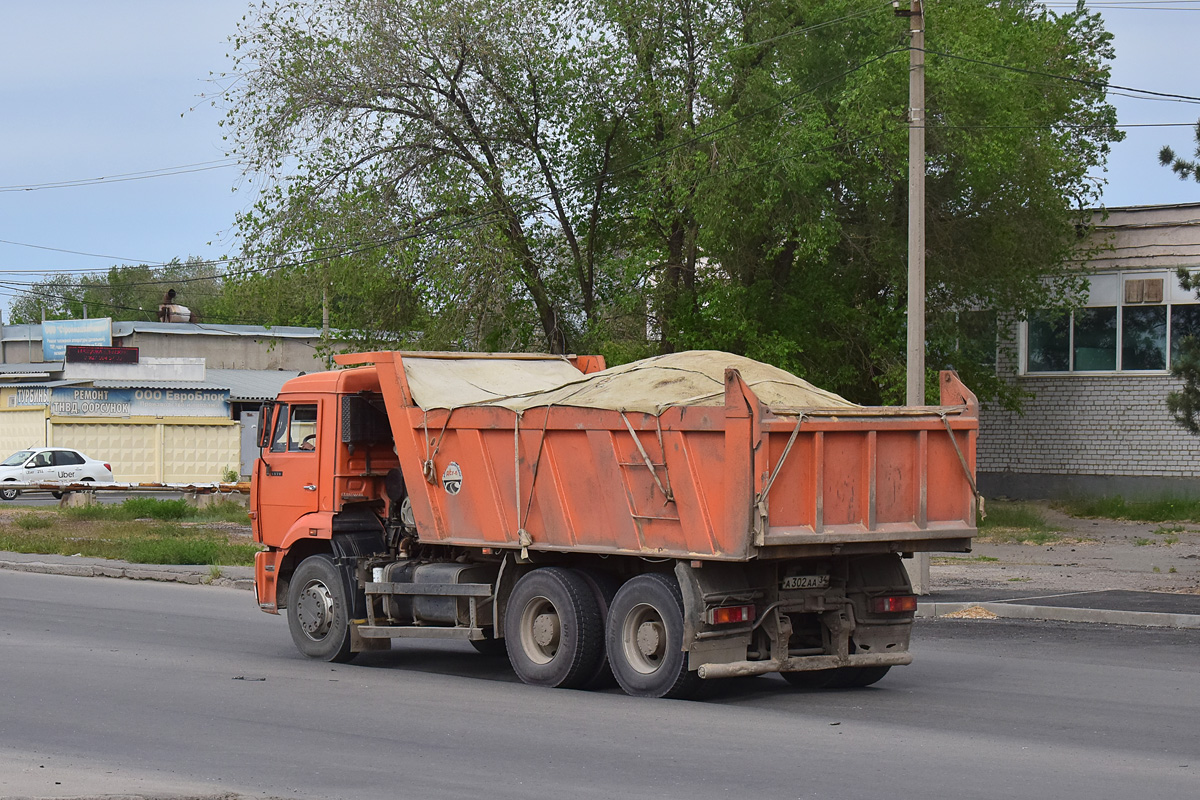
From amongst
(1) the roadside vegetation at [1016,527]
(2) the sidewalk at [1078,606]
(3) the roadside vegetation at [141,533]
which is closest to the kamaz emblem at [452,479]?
(2) the sidewalk at [1078,606]

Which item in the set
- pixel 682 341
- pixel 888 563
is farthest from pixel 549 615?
pixel 682 341

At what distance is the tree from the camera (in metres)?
26.2

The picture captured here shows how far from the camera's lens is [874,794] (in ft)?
24.1

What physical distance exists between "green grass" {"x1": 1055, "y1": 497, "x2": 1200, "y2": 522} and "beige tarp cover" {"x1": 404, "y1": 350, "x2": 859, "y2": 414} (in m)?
20.1

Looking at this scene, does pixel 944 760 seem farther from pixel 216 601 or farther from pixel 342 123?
pixel 342 123

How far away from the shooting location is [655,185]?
27375 millimetres

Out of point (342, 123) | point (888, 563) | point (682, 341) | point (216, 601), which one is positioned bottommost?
point (216, 601)

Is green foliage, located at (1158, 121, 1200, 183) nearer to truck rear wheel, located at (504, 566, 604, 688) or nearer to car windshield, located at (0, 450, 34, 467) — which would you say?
truck rear wheel, located at (504, 566, 604, 688)

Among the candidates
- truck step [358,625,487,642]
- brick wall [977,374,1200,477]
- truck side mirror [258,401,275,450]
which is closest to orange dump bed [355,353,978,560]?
truck step [358,625,487,642]

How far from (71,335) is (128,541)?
110 feet

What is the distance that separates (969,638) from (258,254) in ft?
60.1

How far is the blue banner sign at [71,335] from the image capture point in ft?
187

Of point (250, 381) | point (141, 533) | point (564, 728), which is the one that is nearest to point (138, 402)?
point (250, 381)

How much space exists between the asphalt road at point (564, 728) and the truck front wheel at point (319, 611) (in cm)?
30
